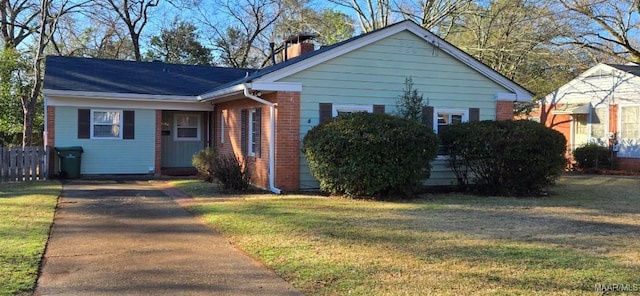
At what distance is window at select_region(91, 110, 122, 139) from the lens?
1667 cm

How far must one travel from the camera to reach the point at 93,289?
494 centimetres

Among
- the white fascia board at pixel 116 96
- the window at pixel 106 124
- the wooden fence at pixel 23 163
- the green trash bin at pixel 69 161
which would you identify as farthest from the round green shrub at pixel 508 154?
the wooden fence at pixel 23 163

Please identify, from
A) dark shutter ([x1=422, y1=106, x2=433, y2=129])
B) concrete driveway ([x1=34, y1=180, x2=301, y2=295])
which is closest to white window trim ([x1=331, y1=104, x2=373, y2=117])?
dark shutter ([x1=422, y1=106, x2=433, y2=129])

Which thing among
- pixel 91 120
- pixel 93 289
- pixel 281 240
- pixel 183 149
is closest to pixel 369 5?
pixel 183 149

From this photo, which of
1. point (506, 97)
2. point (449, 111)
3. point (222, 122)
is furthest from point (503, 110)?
point (222, 122)

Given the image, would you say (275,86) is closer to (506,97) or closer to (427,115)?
(427,115)

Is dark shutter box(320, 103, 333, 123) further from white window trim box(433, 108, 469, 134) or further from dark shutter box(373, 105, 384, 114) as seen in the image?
white window trim box(433, 108, 469, 134)

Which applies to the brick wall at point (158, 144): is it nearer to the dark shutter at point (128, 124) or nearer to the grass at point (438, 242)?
the dark shutter at point (128, 124)

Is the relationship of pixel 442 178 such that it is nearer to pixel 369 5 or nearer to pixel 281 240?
pixel 281 240

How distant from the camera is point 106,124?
55.3ft

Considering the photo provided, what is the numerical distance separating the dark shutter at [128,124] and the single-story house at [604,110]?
1753 centimetres

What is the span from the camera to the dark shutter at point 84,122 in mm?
16422

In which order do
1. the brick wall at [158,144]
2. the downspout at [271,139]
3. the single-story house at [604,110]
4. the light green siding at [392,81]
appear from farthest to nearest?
the single-story house at [604,110] < the brick wall at [158,144] < the light green siding at [392,81] < the downspout at [271,139]

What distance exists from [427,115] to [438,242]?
24.2 ft
